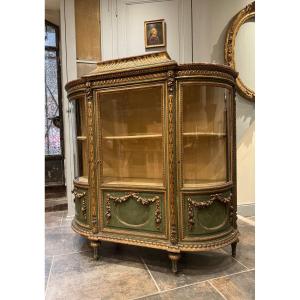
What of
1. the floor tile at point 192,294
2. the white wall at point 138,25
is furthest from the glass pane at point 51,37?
the floor tile at point 192,294

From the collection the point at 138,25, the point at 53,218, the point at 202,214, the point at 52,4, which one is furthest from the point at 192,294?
the point at 52,4

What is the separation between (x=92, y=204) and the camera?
2180mm

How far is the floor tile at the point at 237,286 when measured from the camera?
1639mm

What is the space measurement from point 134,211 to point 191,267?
0.63 metres

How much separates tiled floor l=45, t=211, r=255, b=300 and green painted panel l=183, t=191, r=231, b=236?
12.7 inches

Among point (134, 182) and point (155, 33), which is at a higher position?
point (155, 33)

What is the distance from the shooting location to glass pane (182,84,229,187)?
2.04 metres

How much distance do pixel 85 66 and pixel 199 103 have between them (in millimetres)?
1669

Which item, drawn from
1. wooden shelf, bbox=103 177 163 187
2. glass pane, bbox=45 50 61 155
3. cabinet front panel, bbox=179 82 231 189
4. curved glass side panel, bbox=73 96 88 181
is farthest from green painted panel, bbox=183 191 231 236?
glass pane, bbox=45 50 61 155

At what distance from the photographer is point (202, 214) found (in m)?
1.94

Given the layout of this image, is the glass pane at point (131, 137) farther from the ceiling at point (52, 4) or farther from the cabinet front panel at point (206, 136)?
the ceiling at point (52, 4)

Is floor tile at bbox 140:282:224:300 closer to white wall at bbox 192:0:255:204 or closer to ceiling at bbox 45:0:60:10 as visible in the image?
white wall at bbox 192:0:255:204

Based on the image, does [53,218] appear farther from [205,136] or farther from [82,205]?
[205,136]
